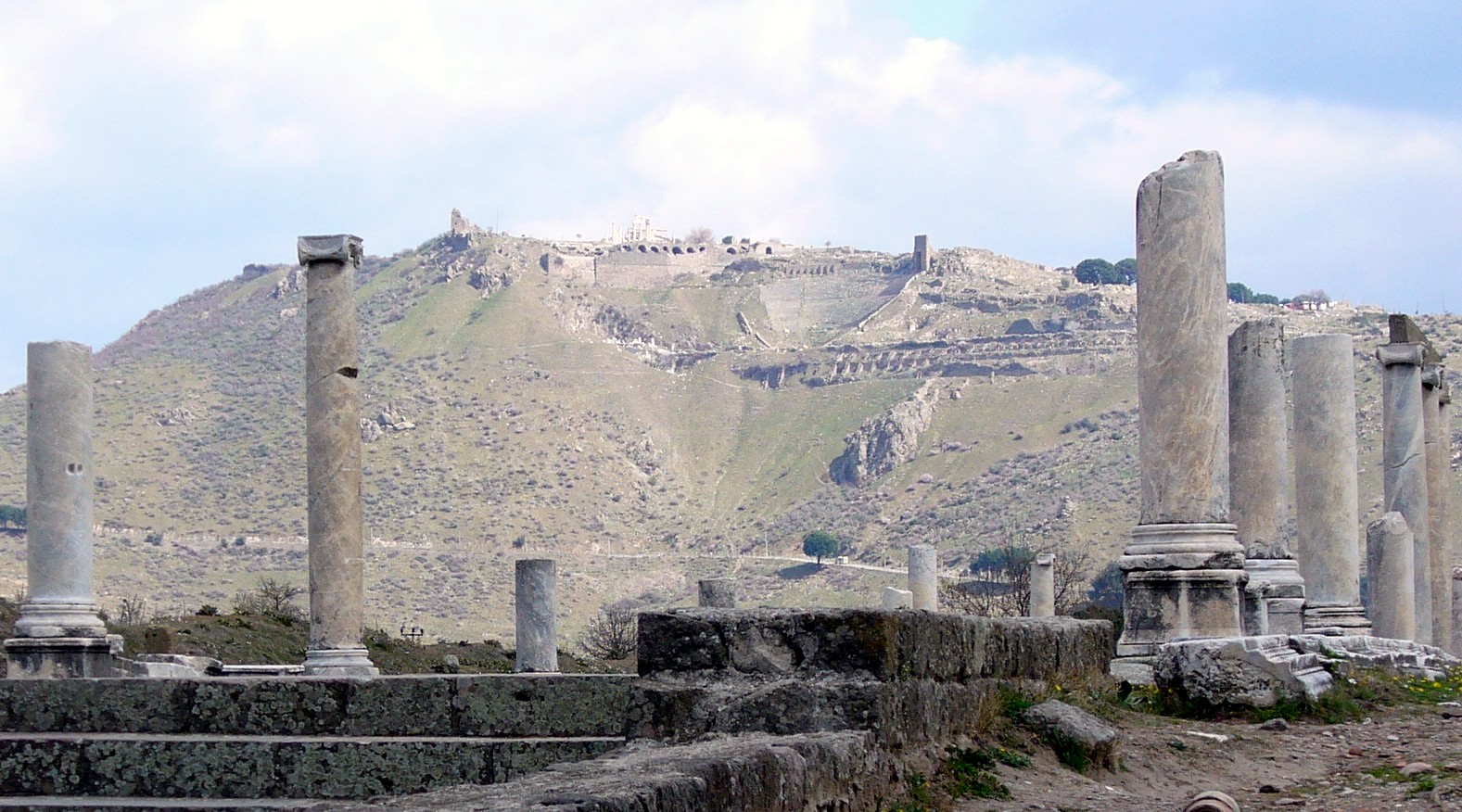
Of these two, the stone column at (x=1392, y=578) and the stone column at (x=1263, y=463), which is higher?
the stone column at (x=1263, y=463)

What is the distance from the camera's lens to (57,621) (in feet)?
62.8

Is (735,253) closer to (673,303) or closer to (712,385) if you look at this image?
(673,303)

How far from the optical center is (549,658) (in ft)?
73.4

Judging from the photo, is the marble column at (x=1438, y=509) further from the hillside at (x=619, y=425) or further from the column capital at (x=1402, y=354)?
the hillside at (x=619, y=425)

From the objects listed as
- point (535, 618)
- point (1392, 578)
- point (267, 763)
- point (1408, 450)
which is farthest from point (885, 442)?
point (267, 763)

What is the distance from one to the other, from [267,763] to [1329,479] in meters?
14.7

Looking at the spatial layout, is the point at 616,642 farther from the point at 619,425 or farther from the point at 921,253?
the point at 921,253

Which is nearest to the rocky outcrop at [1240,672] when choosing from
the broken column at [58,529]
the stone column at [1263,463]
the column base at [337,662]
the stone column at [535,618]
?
the stone column at [1263,463]

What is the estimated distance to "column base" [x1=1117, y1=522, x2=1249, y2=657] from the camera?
49.6 feet

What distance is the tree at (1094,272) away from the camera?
169 metres

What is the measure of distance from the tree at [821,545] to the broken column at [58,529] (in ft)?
312

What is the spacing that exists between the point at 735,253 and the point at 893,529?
2855 inches

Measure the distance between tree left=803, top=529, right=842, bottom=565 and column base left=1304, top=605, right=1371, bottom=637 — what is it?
301ft

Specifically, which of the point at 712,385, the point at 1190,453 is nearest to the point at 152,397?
the point at 712,385
